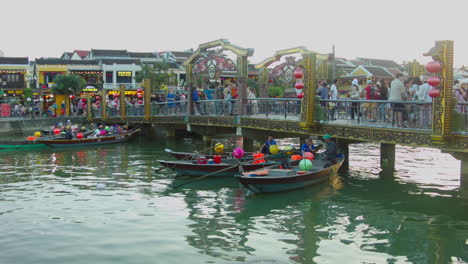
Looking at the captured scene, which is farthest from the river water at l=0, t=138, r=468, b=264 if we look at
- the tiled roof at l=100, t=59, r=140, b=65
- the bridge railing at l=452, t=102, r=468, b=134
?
the tiled roof at l=100, t=59, r=140, b=65

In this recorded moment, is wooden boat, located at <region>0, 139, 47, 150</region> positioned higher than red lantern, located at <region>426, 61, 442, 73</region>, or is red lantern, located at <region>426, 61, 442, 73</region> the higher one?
red lantern, located at <region>426, 61, 442, 73</region>

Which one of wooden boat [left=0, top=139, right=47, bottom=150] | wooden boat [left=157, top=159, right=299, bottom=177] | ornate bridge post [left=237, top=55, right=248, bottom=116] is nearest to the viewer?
wooden boat [left=157, top=159, right=299, bottom=177]

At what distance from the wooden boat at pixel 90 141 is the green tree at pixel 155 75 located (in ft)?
54.4

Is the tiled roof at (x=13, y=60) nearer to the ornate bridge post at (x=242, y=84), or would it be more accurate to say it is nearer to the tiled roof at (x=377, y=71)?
the tiled roof at (x=377, y=71)

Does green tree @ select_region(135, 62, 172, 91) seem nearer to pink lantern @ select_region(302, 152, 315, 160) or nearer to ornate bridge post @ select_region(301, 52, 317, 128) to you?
ornate bridge post @ select_region(301, 52, 317, 128)

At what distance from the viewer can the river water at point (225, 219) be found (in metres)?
9.21

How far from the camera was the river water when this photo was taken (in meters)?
9.21

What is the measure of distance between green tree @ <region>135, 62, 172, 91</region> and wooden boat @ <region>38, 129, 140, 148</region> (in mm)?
16584

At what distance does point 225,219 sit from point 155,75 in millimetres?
35262

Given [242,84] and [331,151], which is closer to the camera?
[331,151]

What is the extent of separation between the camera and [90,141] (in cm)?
2614

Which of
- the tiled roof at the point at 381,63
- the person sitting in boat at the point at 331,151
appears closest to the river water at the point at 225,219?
the person sitting in boat at the point at 331,151

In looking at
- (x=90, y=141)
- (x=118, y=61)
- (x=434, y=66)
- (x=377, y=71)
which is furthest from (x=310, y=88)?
(x=118, y=61)

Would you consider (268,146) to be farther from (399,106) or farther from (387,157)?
(399,106)
